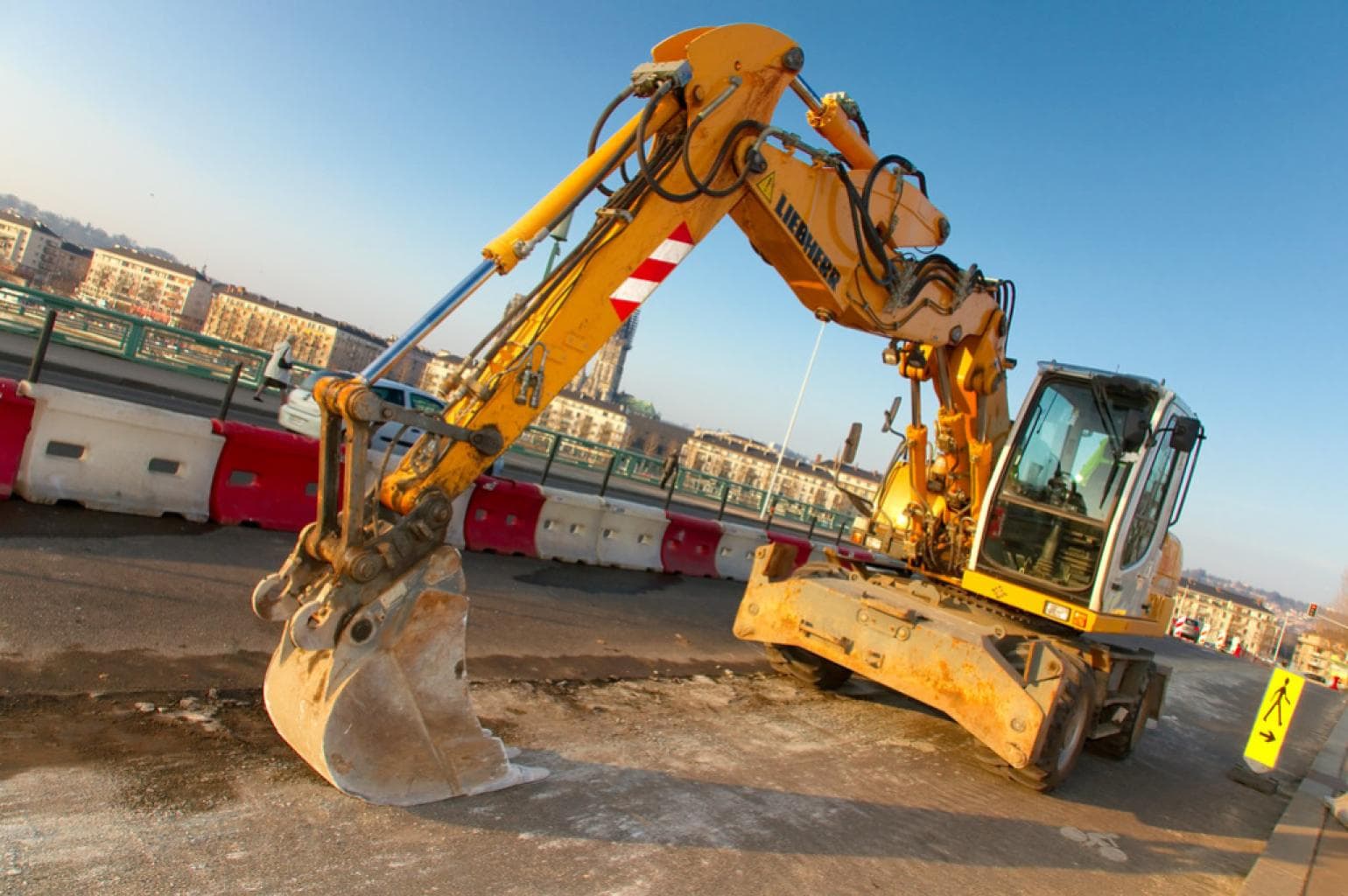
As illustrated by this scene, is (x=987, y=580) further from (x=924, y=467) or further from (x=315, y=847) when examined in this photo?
(x=315, y=847)

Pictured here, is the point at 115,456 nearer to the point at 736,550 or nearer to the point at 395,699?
the point at 395,699

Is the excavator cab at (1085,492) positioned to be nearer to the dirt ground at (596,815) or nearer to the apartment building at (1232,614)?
the dirt ground at (596,815)

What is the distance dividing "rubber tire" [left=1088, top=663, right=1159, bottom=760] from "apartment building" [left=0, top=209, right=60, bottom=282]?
512 feet

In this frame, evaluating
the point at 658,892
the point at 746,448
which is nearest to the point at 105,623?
the point at 658,892

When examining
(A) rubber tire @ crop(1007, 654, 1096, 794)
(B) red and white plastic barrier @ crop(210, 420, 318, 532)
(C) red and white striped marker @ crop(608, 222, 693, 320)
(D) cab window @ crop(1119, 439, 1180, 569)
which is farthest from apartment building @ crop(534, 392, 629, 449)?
(C) red and white striped marker @ crop(608, 222, 693, 320)

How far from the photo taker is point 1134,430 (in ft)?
21.9

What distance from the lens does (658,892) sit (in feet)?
11.3

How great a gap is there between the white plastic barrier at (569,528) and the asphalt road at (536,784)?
1.46 metres

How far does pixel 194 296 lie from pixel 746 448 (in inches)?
3902

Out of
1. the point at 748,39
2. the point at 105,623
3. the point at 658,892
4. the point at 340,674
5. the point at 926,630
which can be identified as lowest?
the point at 105,623

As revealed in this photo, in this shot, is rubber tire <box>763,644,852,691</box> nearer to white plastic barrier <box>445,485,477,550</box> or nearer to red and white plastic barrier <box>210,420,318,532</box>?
white plastic barrier <box>445,485,477,550</box>

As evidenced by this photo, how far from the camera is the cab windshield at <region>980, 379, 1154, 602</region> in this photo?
6.93 meters

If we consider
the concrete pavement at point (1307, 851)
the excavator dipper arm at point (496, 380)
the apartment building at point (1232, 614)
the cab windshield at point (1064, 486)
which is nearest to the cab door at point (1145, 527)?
the cab windshield at point (1064, 486)

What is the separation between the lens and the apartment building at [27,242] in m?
130
